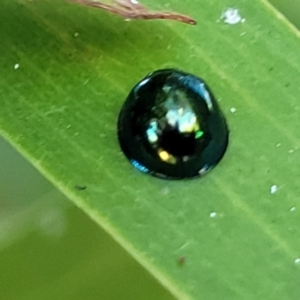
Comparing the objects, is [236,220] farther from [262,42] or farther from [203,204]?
[262,42]

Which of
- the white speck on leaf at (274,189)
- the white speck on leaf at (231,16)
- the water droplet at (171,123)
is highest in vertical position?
the white speck on leaf at (231,16)

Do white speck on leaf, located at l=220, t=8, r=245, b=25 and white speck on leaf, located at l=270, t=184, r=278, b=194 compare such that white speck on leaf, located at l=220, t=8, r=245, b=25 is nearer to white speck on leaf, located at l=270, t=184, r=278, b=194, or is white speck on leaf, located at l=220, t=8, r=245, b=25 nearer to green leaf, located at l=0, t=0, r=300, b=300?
green leaf, located at l=0, t=0, r=300, b=300

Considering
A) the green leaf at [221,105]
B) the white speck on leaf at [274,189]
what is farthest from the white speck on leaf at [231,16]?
the white speck on leaf at [274,189]

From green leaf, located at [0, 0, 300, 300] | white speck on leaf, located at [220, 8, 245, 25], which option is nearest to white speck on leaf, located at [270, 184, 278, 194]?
green leaf, located at [0, 0, 300, 300]

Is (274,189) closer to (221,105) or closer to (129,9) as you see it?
(221,105)

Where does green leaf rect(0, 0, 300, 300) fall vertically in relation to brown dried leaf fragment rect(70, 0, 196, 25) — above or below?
below

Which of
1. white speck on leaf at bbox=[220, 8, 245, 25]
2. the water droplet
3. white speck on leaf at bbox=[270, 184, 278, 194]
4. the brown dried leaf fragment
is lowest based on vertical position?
white speck on leaf at bbox=[270, 184, 278, 194]

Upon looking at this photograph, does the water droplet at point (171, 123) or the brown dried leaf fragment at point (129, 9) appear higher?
the brown dried leaf fragment at point (129, 9)

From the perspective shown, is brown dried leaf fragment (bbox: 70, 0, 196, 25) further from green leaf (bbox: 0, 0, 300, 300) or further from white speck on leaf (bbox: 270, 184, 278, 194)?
white speck on leaf (bbox: 270, 184, 278, 194)

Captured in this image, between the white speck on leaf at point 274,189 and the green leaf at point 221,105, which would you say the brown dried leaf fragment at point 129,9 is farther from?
the white speck on leaf at point 274,189
